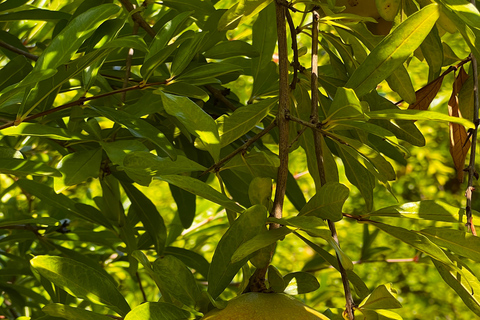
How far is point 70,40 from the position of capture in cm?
47

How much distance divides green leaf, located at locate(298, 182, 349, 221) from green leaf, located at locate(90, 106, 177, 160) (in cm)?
17

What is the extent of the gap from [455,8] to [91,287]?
1.06ft

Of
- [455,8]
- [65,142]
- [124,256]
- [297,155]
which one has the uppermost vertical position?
[455,8]

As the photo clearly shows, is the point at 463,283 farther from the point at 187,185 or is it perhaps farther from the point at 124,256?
the point at 124,256

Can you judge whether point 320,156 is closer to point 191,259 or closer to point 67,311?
point 67,311

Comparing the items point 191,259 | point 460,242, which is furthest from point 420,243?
point 191,259

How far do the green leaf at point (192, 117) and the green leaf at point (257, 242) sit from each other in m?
0.10

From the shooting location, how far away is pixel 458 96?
2.20 feet

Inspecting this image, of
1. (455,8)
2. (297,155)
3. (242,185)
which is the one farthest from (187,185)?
(297,155)

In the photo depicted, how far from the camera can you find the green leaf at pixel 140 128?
0.56 metres

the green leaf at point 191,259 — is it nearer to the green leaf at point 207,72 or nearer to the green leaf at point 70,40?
the green leaf at point 207,72

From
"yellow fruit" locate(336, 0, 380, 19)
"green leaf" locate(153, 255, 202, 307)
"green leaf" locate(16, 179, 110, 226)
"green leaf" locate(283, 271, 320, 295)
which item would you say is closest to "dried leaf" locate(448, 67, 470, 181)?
"yellow fruit" locate(336, 0, 380, 19)

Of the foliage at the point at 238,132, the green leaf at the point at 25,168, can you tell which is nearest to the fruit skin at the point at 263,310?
the foliage at the point at 238,132

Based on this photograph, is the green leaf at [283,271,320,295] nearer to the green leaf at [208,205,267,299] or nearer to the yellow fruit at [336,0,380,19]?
the green leaf at [208,205,267,299]
